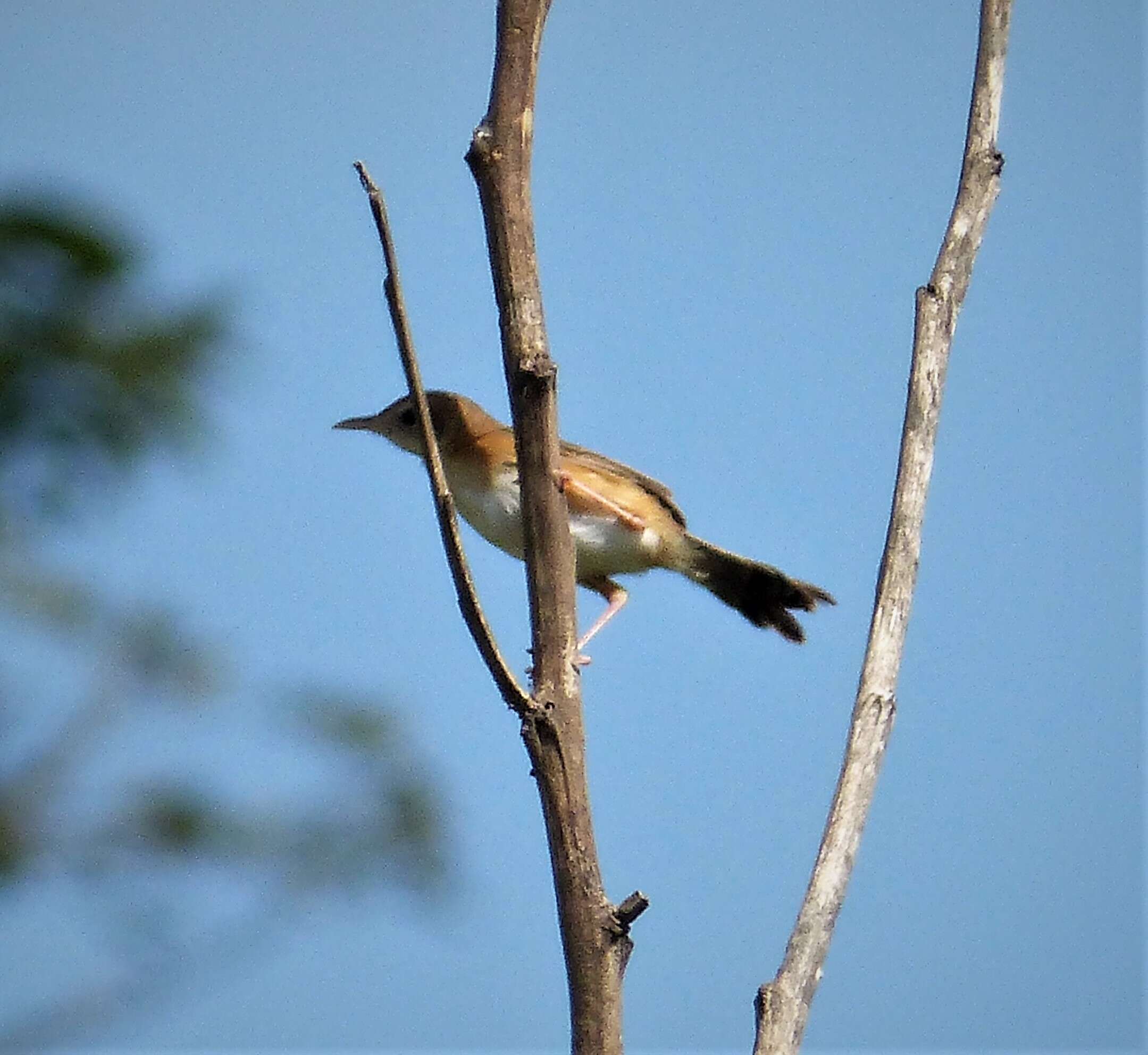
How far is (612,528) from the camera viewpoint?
215 inches

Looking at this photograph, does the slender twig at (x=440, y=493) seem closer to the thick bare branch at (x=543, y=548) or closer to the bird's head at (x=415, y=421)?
the thick bare branch at (x=543, y=548)

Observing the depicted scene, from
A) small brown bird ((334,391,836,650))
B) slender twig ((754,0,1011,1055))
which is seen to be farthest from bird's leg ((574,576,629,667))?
slender twig ((754,0,1011,1055))

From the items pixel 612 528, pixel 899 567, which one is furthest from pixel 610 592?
pixel 899 567

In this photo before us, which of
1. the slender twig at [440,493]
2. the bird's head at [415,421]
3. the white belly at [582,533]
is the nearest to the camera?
the slender twig at [440,493]

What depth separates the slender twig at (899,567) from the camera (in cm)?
250

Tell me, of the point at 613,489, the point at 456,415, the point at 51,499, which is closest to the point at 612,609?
the point at 613,489

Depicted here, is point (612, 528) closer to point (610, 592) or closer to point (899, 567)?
point (610, 592)

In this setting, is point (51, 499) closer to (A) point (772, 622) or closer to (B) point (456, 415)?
(B) point (456, 415)

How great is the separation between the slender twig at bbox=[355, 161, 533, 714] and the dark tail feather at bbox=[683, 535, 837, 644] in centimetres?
301

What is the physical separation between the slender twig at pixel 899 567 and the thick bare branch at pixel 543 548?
0.97ft

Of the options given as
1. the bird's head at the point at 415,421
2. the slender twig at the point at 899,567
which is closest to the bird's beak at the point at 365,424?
the bird's head at the point at 415,421

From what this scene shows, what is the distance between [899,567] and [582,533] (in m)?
2.72

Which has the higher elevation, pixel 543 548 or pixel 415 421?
pixel 415 421

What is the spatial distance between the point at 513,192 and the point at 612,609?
3372 mm
